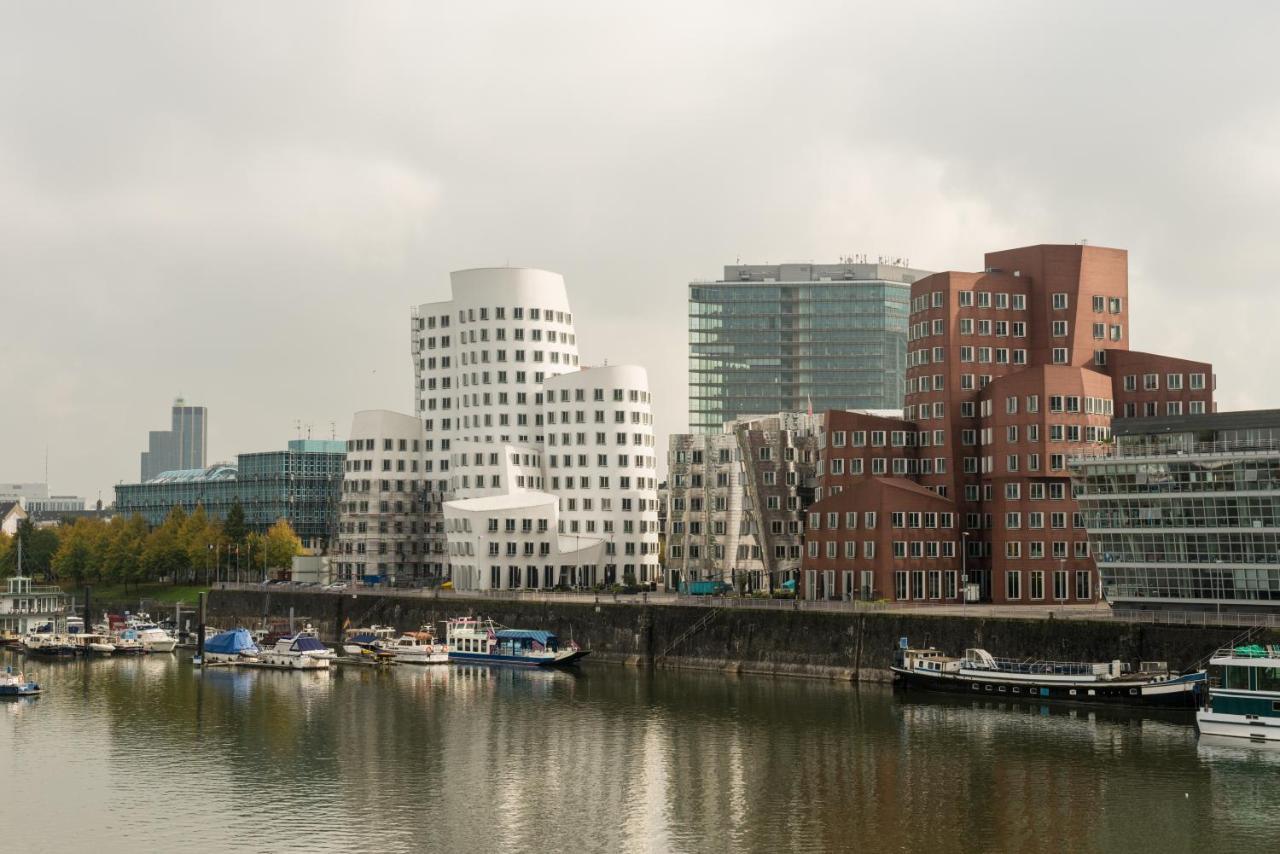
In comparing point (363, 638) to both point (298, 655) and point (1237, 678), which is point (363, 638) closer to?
point (298, 655)

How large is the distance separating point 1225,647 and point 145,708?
8003 centimetres

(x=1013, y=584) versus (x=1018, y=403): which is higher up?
(x=1018, y=403)

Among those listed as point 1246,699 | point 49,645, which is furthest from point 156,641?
point 1246,699

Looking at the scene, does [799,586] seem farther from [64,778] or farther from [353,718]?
[64,778]

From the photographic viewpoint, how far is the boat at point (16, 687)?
126 meters

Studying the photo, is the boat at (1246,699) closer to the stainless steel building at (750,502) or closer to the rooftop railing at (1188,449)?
the rooftop railing at (1188,449)

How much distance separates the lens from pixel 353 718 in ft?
365

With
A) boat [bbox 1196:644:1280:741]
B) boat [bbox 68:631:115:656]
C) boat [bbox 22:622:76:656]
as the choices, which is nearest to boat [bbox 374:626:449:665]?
boat [bbox 68:631:115:656]

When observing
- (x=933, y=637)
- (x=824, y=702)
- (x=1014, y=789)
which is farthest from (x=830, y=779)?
(x=933, y=637)

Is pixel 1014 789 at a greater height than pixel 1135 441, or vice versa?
pixel 1135 441

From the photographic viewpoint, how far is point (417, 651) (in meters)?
155

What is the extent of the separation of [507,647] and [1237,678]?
7625cm

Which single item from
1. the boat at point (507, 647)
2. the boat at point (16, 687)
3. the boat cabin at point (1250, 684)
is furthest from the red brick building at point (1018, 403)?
the boat at point (16, 687)

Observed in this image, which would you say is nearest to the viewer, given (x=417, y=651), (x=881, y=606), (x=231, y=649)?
(x=881, y=606)
